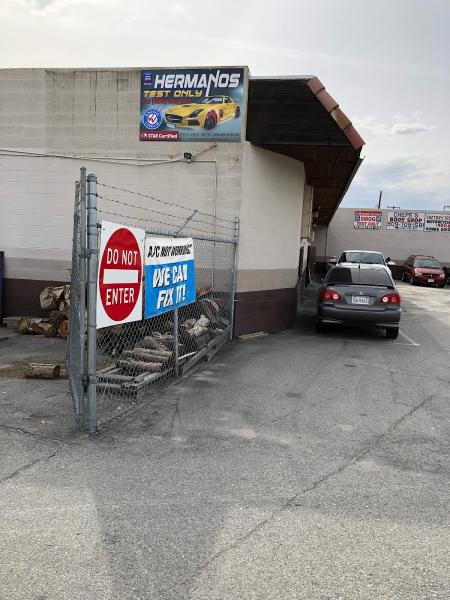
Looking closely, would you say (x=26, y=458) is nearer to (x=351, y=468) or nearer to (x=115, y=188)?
(x=351, y=468)

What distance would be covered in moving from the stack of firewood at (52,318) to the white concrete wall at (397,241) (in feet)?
87.6

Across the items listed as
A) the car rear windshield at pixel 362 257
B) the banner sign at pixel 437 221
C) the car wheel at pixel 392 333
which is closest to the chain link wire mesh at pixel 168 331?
the car wheel at pixel 392 333

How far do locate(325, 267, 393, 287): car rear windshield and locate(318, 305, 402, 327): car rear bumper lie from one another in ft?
1.93

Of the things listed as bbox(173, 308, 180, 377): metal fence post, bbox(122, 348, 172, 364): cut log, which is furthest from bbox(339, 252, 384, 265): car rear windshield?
bbox(122, 348, 172, 364): cut log

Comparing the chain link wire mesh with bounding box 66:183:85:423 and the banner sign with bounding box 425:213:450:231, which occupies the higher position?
the banner sign with bounding box 425:213:450:231

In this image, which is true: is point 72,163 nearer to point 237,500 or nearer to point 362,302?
point 362,302

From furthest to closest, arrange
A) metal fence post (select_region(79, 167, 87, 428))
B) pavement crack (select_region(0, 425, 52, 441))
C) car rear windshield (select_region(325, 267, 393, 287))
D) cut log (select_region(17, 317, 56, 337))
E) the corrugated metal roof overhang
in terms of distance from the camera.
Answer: car rear windshield (select_region(325, 267, 393, 287)), cut log (select_region(17, 317, 56, 337)), the corrugated metal roof overhang, pavement crack (select_region(0, 425, 52, 441)), metal fence post (select_region(79, 167, 87, 428))

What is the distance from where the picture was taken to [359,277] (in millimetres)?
10469

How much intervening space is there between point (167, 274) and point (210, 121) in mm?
4497

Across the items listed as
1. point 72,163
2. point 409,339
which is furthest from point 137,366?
point 409,339

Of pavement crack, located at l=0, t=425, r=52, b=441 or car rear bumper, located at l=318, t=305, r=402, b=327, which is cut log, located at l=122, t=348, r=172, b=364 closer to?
pavement crack, located at l=0, t=425, r=52, b=441

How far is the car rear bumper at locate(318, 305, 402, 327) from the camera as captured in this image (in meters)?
10.0

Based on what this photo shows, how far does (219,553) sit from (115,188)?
7.80m

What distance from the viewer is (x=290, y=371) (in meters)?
7.46
